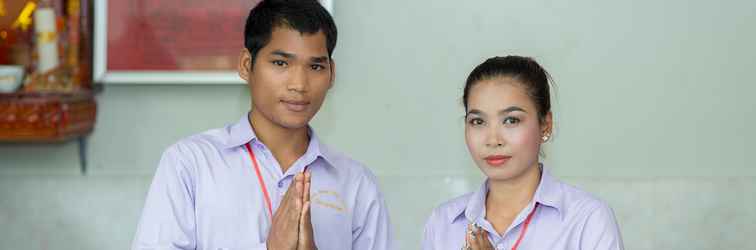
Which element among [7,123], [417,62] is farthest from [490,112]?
[7,123]

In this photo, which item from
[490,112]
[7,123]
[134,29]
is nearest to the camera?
[490,112]

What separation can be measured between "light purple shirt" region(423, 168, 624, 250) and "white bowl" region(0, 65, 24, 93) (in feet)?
6.14

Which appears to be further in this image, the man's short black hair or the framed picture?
the framed picture

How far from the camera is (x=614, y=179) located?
4.09 metres

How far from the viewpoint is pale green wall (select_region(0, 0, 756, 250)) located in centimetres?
406

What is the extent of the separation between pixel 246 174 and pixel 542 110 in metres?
0.66

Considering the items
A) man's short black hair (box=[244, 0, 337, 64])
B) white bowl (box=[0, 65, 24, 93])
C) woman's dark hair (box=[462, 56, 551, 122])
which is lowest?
white bowl (box=[0, 65, 24, 93])

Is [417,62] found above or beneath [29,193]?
above

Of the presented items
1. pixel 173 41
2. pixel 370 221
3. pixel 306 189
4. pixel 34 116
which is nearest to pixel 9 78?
pixel 34 116

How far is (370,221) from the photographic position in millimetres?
2611

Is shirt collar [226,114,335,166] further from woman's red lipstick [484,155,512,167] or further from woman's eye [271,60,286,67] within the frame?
woman's red lipstick [484,155,512,167]

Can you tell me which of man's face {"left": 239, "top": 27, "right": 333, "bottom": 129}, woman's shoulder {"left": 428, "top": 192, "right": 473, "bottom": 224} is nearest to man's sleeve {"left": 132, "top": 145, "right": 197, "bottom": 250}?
man's face {"left": 239, "top": 27, "right": 333, "bottom": 129}

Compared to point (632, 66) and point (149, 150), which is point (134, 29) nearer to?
point (149, 150)

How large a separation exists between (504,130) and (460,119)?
5.44 feet
